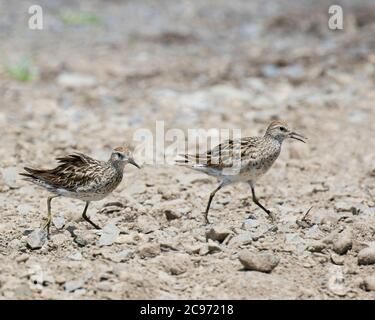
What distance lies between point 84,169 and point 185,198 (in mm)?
1749

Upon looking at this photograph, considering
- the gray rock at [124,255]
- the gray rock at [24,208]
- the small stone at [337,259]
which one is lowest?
the small stone at [337,259]

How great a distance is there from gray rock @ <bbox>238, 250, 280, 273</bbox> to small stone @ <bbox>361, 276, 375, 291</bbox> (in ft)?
2.79

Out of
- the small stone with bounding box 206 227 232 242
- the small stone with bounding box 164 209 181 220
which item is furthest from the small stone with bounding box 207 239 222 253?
the small stone with bounding box 164 209 181 220

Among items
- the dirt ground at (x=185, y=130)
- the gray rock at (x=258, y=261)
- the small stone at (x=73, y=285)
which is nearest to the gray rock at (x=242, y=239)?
the dirt ground at (x=185, y=130)

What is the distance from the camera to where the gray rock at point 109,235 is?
776 cm

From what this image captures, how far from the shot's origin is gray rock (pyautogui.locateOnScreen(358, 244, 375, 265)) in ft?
24.1

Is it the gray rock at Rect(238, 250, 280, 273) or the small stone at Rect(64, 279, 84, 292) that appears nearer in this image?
the small stone at Rect(64, 279, 84, 292)

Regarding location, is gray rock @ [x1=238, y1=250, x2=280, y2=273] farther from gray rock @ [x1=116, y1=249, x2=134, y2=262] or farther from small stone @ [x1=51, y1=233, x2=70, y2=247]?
small stone @ [x1=51, y1=233, x2=70, y2=247]

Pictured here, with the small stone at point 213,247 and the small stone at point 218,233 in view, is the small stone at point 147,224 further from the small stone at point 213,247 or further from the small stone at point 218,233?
the small stone at point 213,247

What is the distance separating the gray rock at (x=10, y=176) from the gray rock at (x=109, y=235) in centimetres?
197

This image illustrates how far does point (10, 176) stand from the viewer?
979 cm

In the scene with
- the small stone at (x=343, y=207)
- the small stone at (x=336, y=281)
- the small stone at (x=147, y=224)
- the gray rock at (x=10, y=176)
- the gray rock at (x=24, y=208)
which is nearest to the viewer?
the small stone at (x=336, y=281)

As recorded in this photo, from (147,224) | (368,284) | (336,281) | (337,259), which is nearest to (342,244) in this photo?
(337,259)

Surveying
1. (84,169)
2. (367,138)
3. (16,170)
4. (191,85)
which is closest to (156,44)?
(191,85)
